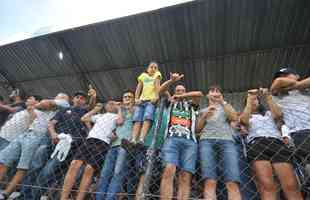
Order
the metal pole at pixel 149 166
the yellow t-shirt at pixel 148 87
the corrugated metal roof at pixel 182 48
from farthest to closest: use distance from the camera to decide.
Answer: the corrugated metal roof at pixel 182 48
the yellow t-shirt at pixel 148 87
the metal pole at pixel 149 166

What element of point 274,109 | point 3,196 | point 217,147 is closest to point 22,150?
point 3,196

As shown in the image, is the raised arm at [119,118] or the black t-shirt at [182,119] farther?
the raised arm at [119,118]

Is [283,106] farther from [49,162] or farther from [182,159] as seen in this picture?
[49,162]

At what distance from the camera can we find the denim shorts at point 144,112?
2.61 metres

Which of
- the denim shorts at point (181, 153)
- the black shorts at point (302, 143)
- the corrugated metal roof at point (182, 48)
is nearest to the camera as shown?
the black shorts at point (302, 143)

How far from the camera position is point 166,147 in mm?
2209

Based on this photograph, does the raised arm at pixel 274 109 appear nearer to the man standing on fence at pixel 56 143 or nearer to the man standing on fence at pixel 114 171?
the man standing on fence at pixel 114 171

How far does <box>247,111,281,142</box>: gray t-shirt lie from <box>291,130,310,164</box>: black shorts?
0.58ft

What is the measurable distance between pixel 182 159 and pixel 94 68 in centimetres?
331

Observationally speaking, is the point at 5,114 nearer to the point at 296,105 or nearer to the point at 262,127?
the point at 262,127

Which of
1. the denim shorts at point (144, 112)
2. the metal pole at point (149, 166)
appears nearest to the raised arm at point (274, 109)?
the metal pole at point (149, 166)

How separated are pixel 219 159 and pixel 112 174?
3.36 ft

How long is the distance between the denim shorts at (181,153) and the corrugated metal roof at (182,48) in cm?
227

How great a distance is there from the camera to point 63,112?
3.01m
